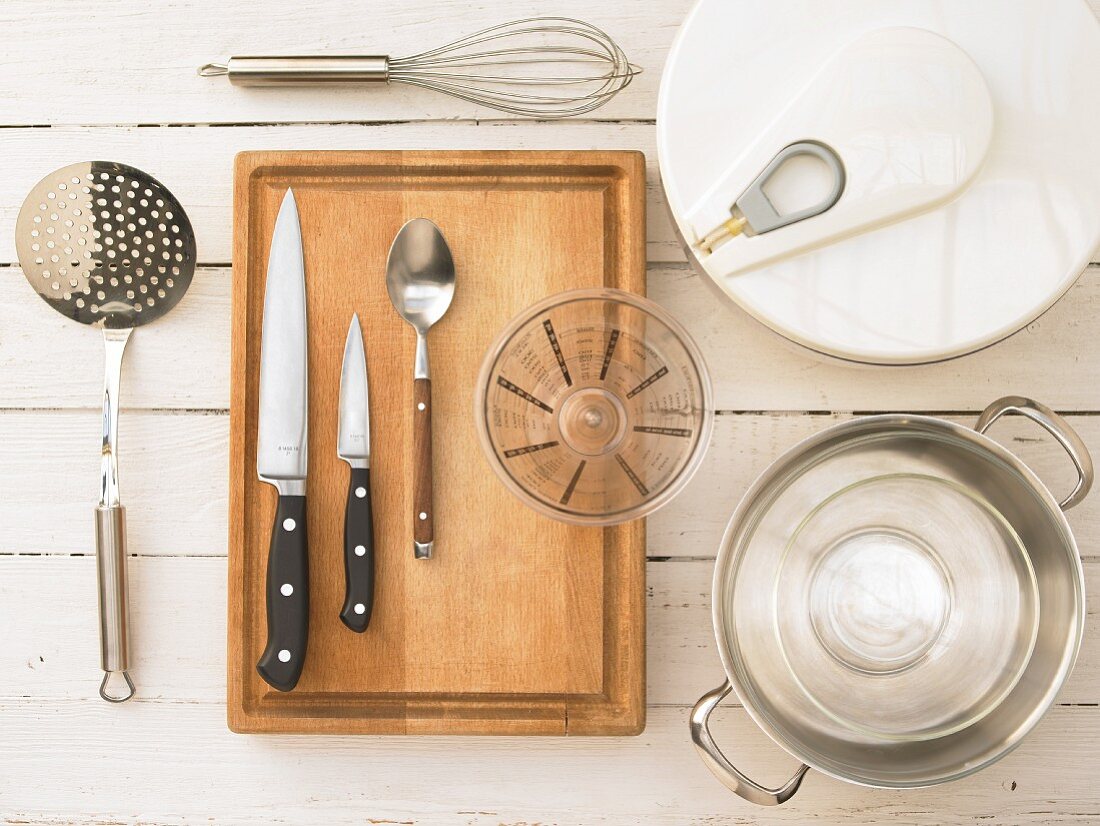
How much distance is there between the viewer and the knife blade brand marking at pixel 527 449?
50 centimetres

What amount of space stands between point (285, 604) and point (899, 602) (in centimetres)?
42

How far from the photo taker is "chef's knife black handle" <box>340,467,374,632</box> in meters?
0.51

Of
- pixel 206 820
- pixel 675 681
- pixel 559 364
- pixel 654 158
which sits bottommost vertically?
pixel 206 820

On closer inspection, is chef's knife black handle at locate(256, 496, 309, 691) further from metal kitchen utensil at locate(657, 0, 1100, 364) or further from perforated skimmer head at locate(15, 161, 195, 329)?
metal kitchen utensil at locate(657, 0, 1100, 364)

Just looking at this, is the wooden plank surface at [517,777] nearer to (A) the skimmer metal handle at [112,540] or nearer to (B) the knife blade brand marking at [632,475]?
(A) the skimmer metal handle at [112,540]

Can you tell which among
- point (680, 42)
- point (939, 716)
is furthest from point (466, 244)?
point (939, 716)

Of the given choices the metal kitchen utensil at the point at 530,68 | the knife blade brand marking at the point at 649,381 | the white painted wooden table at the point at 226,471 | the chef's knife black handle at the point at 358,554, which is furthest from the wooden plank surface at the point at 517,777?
the metal kitchen utensil at the point at 530,68

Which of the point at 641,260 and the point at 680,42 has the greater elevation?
the point at 680,42

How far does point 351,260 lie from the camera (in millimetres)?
531

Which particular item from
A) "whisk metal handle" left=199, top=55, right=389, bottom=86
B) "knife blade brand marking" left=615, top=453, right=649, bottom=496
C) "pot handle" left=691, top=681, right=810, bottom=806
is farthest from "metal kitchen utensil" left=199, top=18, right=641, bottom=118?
"pot handle" left=691, top=681, right=810, bottom=806

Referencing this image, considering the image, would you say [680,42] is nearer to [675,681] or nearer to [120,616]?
[675,681]

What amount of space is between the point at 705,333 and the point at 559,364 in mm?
108

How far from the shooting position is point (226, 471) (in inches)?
21.9

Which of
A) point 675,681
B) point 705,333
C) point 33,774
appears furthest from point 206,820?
point 705,333
